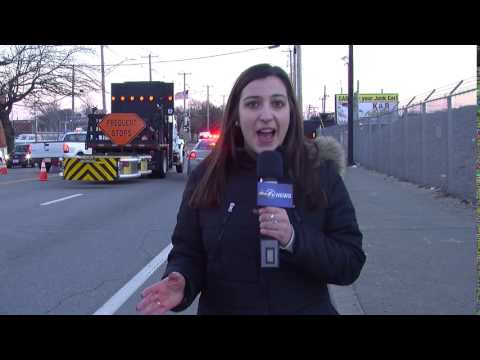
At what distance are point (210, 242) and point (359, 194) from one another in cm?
1266

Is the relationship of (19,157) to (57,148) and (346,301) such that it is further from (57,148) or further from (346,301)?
(346,301)

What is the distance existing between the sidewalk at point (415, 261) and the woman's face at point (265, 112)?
3048 mm

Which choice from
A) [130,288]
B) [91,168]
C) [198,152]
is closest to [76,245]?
[130,288]

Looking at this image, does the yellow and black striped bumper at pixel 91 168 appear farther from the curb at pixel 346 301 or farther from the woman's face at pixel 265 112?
the woman's face at pixel 265 112

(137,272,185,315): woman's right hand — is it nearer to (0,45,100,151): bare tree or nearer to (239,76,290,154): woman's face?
(239,76,290,154): woman's face

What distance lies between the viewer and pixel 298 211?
2402 millimetres

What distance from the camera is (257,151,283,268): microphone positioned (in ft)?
7.16

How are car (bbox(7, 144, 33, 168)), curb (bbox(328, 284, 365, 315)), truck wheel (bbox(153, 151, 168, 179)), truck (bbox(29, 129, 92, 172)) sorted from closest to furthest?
1. curb (bbox(328, 284, 365, 315))
2. truck wheel (bbox(153, 151, 168, 179))
3. truck (bbox(29, 129, 92, 172))
4. car (bbox(7, 144, 33, 168))

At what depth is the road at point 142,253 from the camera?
567 cm

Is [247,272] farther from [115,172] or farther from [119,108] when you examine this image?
[119,108]

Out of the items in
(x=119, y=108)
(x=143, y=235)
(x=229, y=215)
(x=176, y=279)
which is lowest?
(x=143, y=235)

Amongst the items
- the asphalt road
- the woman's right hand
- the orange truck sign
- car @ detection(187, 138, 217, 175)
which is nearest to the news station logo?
the woman's right hand

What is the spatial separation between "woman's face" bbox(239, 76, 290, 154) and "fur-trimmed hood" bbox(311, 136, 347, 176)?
178 mm
